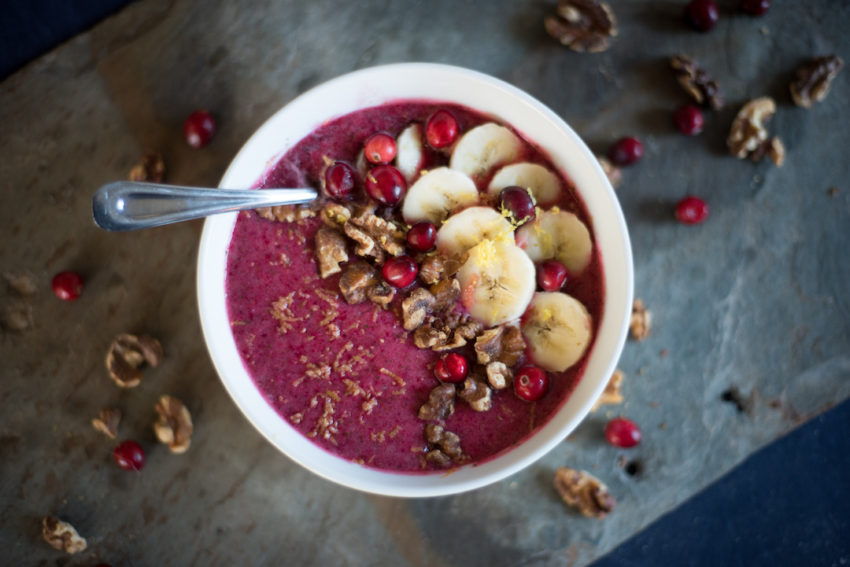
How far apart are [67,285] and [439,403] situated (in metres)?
1.30

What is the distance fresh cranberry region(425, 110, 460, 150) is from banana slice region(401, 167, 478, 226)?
83mm

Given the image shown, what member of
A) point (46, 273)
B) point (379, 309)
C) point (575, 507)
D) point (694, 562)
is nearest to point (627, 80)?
point (379, 309)

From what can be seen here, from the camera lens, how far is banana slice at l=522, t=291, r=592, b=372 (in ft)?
6.36

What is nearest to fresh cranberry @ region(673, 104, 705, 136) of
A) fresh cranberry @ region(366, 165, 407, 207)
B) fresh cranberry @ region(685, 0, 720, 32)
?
fresh cranberry @ region(685, 0, 720, 32)

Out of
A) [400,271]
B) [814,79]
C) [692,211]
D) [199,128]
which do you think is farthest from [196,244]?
[814,79]

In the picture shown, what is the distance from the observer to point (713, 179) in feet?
7.82

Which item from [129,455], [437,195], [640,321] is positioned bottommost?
[640,321]

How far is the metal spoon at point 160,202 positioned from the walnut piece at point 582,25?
1162 mm

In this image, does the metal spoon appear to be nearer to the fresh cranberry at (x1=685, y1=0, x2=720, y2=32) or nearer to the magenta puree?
the magenta puree

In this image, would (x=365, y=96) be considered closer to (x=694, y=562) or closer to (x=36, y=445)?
(x=36, y=445)

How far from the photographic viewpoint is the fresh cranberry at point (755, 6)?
7.76 feet

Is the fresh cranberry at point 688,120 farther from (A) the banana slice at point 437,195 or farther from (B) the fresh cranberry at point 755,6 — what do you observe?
(A) the banana slice at point 437,195

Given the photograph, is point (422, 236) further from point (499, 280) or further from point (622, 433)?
point (622, 433)

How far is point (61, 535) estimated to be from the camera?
2.22m
